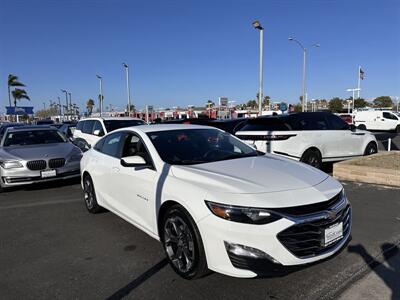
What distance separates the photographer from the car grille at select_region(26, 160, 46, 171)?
7460mm

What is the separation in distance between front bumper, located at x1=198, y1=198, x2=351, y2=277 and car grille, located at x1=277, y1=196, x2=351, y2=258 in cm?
1

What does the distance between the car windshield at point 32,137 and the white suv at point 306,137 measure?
5.01 meters

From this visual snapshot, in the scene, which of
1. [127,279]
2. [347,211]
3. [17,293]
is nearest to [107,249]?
[127,279]

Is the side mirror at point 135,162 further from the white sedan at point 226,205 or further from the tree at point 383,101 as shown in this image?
the tree at point 383,101

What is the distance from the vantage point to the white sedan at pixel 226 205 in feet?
9.29

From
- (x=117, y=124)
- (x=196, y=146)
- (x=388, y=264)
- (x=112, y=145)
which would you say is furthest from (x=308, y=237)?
(x=117, y=124)

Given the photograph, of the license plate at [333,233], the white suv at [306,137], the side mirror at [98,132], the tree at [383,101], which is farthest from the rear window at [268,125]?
the tree at [383,101]

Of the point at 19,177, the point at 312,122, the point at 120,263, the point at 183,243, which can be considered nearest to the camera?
the point at 183,243

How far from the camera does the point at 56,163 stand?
778cm

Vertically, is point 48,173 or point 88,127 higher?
point 88,127

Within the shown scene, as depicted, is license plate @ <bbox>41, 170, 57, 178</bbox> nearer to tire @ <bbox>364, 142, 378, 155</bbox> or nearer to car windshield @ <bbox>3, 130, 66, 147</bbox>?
car windshield @ <bbox>3, 130, 66, 147</bbox>

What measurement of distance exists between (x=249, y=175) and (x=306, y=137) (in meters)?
5.27

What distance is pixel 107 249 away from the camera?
13.9 ft

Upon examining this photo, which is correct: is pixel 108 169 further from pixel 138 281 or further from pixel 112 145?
pixel 138 281
